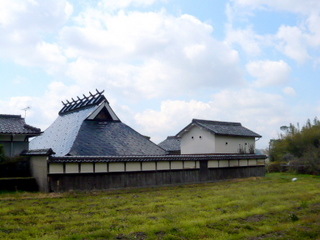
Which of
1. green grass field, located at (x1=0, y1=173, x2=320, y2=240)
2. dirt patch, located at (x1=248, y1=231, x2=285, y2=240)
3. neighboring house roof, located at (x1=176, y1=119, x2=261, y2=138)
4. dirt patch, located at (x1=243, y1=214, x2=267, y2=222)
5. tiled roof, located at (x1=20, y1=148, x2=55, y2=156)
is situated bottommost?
dirt patch, located at (x1=248, y1=231, x2=285, y2=240)

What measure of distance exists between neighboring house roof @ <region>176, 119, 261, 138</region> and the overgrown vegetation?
161 inches

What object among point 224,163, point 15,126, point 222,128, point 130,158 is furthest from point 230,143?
point 15,126

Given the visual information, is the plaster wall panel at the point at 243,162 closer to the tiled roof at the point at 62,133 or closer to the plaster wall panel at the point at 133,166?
the plaster wall panel at the point at 133,166

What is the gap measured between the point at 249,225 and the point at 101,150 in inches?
533

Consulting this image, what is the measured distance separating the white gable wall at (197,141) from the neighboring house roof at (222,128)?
22.7 inches

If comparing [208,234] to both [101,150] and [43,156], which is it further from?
[101,150]

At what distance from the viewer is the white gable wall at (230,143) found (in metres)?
34.0

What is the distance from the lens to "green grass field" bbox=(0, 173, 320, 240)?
938 centimetres

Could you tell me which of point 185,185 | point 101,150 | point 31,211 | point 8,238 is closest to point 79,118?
point 101,150

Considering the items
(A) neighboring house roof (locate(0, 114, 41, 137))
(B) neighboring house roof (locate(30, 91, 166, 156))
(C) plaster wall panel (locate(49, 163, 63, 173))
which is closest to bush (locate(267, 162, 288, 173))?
(B) neighboring house roof (locate(30, 91, 166, 156))

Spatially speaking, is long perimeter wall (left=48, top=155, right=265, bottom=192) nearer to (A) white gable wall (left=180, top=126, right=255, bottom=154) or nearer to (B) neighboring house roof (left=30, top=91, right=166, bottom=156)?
(B) neighboring house roof (left=30, top=91, right=166, bottom=156)

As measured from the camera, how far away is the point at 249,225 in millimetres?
10484

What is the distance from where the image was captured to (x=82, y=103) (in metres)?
29.4

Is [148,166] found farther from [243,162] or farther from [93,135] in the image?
[243,162]
